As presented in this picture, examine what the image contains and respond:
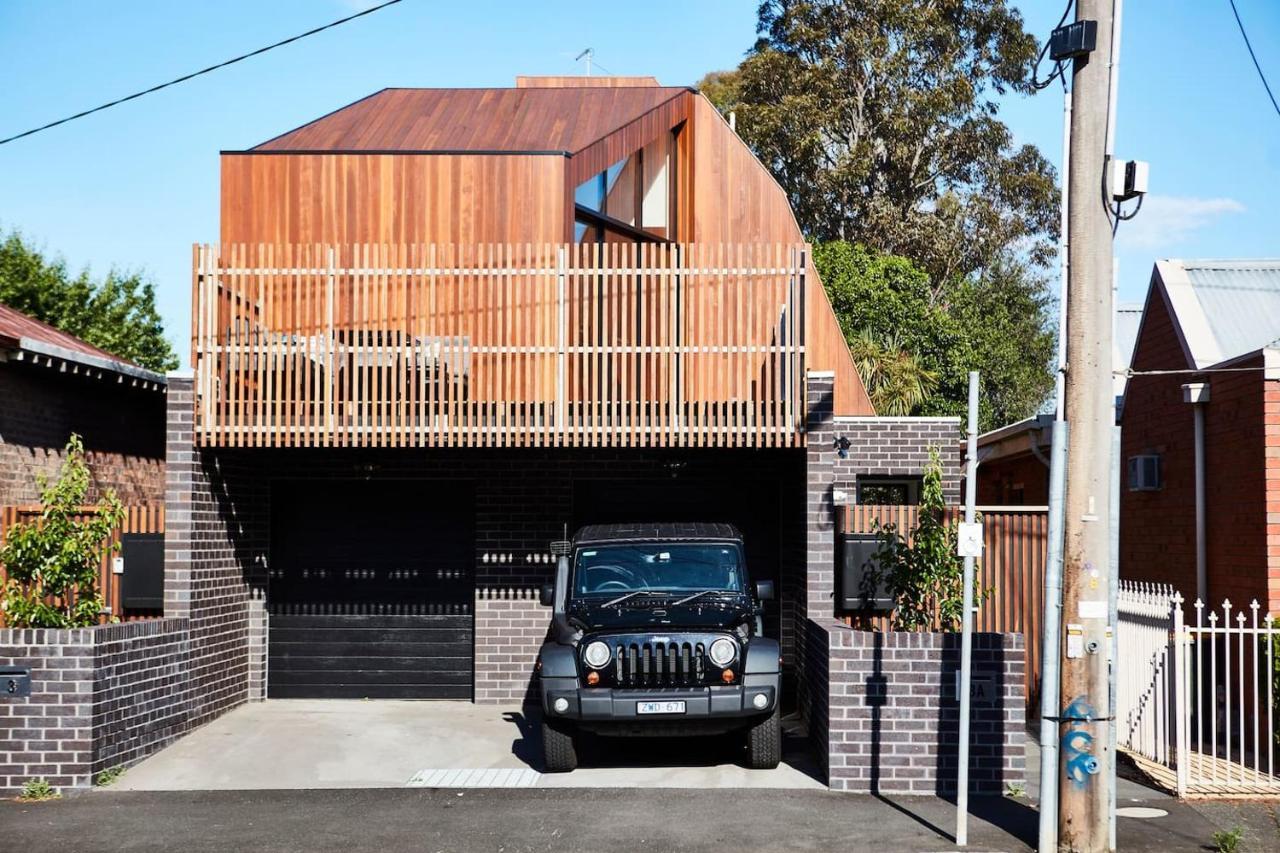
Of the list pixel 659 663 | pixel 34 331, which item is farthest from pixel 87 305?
pixel 659 663

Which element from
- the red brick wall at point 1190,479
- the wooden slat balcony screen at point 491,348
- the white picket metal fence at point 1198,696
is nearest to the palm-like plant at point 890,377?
the red brick wall at point 1190,479

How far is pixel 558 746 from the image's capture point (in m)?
11.2

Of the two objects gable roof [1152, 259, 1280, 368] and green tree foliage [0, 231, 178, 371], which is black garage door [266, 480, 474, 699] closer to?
gable roof [1152, 259, 1280, 368]

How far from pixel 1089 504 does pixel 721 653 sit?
3560 mm

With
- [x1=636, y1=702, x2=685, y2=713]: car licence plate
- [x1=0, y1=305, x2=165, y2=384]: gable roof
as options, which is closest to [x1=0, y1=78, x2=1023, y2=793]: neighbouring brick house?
[x1=636, y1=702, x2=685, y2=713]: car licence plate

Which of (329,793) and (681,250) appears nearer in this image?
(329,793)

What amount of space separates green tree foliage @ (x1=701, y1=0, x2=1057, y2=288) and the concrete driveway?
78.3 ft

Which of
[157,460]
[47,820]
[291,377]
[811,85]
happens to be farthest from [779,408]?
[811,85]

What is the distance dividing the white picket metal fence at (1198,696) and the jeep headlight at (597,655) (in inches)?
156

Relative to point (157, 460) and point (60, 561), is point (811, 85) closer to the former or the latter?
point (157, 460)

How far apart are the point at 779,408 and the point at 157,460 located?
8.91 metres

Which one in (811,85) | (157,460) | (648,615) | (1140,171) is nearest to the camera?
(1140,171)

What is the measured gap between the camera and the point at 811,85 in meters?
35.1

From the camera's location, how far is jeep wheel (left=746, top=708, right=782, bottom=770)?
36.8 feet
